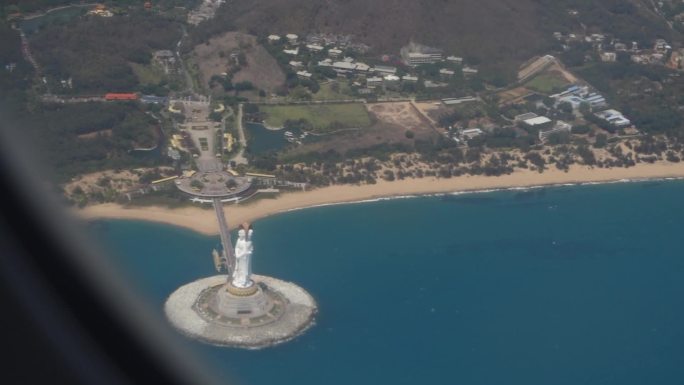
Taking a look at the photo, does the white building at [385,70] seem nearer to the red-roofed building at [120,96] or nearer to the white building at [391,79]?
the white building at [391,79]

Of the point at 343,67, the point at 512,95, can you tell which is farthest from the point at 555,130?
the point at 343,67

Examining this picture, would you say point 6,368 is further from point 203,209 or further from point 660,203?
point 660,203

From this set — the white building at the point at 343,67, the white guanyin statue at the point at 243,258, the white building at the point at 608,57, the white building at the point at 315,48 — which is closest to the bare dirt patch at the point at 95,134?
the white building at the point at 343,67

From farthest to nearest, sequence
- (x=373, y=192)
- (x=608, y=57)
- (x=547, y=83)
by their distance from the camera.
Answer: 1. (x=608, y=57)
2. (x=547, y=83)
3. (x=373, y=192)

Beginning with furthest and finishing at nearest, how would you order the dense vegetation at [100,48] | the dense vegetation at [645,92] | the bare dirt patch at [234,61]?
the bare dirt patch at [234,61] < the dense vegetation at [645,92] < the dense vegetation at [100,48]

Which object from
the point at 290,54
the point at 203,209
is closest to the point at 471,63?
the point at 290,54

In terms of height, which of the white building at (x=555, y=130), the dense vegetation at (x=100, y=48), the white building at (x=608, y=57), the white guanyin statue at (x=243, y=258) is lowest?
the white building at (x=555, y=130)

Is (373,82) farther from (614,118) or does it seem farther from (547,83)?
(614,118)
